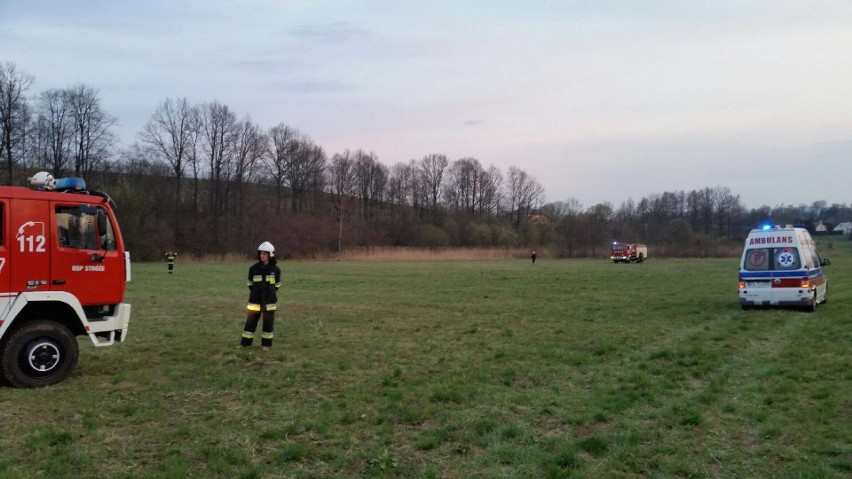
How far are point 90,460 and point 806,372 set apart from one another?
30.5ft

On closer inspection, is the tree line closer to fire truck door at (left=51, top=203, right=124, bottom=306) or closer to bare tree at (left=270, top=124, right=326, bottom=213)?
bare tree at (left=270, top=124, right=326, bottom=213)

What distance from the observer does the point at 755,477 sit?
16.9ft

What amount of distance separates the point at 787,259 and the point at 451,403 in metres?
13.4

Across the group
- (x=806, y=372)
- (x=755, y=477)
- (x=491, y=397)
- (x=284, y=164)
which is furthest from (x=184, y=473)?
(x=284, y=164)

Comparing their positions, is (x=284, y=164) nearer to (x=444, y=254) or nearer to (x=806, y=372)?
(x=444, y=254)

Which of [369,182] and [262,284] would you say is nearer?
[262,284]

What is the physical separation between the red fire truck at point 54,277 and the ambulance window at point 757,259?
1575cm

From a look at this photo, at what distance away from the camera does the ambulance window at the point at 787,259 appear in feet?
55.2

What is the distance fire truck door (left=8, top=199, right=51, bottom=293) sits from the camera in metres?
8.08

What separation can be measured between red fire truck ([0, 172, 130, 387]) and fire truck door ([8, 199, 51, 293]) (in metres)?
0.01

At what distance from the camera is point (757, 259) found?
17.3 metres

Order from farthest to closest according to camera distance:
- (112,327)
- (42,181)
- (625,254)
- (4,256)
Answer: (625,254) < (112,327) < (42,181) < (4,256)

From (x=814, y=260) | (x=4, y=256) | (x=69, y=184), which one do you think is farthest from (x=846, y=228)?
(x=4, y=256)

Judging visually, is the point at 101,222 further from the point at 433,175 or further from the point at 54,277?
the point at 433,175
